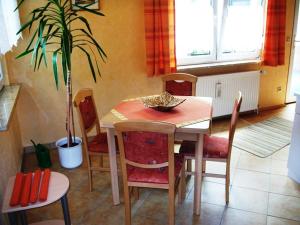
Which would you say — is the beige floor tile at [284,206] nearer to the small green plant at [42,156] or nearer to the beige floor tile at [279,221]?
the beige floor tile at [279,221]

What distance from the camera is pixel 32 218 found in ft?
7.20

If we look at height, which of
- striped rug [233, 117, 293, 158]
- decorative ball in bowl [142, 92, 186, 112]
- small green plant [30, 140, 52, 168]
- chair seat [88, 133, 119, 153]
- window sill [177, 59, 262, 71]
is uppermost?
window sill [177, 59, 262, 71]

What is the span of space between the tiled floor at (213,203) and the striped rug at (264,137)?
14.7 inches

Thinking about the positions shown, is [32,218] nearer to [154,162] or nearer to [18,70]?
[154,162]

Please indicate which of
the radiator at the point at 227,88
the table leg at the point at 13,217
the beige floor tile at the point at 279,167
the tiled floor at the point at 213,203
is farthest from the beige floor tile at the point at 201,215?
the radiator at the point at 227,88

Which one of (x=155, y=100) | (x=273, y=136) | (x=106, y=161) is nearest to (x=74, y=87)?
(x=106, y=161)

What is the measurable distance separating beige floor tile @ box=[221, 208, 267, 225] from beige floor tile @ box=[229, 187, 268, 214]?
0.05 meters

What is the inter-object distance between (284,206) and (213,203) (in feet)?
1.83

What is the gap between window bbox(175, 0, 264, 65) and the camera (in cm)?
375

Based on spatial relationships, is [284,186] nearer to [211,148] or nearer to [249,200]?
[249,200]

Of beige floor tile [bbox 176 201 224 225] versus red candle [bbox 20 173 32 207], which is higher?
red candle [bbox 20 173 32 207]

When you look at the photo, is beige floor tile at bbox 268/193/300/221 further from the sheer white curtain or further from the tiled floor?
the sheer white curtain

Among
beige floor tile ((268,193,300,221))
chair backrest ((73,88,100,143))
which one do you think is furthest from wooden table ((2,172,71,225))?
beige floor tile ((268,193,300,221))

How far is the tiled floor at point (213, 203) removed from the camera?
214 cm
